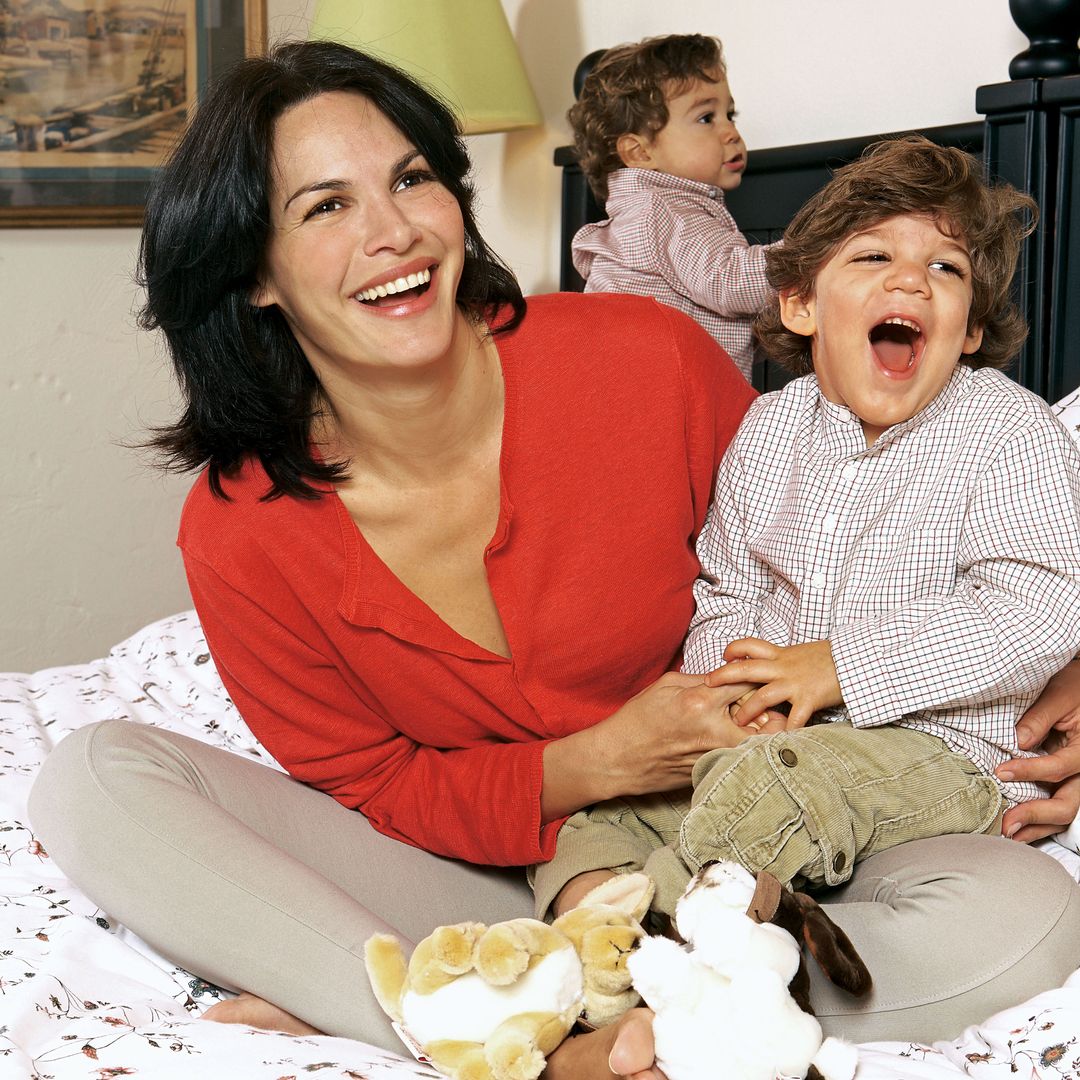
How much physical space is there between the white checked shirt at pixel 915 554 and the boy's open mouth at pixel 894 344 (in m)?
0.05

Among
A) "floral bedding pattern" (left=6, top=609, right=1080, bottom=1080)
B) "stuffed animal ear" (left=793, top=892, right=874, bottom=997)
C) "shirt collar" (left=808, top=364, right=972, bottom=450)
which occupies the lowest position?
"floral bedding pattern" (left=6, top=609, right=1080, bottom=1080)

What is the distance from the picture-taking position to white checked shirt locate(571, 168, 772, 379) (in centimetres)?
214

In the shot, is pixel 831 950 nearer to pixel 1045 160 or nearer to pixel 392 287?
pixel 392 287

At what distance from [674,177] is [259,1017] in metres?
1.58

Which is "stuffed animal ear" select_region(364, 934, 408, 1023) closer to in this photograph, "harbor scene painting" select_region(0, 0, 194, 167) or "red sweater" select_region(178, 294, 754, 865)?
"red sweater" select_region(178, 294, 754, 865)

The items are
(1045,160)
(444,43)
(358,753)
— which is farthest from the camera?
(444,43)

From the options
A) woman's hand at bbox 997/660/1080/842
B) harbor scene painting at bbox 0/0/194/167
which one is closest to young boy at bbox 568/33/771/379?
woman's hand at bbox 997/660/1080/842

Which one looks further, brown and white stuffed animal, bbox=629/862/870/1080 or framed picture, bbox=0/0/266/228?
framed picture, bbox=0/0/266/228

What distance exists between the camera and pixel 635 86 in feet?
7.39

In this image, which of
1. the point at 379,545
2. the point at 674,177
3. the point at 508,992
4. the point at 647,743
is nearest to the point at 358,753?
the point at 379,545

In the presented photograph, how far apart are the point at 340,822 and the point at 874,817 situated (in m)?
0.55

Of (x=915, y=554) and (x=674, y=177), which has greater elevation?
(x=674, y=177)

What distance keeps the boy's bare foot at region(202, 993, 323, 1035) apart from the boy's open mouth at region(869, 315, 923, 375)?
813 millimetres

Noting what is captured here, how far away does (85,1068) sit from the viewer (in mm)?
1018
